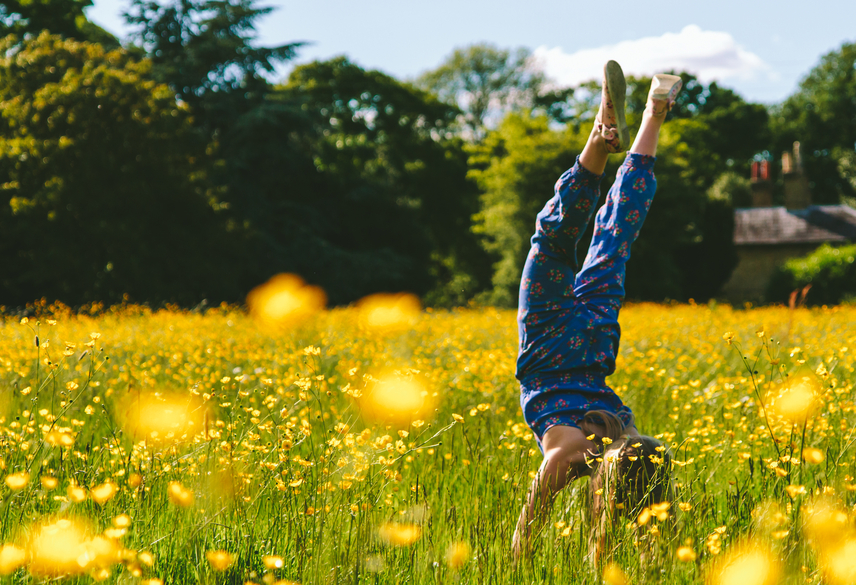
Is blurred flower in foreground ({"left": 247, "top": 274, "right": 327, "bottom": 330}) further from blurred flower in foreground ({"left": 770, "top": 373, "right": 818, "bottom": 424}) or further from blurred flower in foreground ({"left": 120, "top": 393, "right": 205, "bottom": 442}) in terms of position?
blurred flower in foreground ({"left": 770, "top": 373, "right": 818, "bottom": 424})

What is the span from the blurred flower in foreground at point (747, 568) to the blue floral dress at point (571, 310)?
648 millimetres

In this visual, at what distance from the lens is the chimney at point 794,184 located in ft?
95.3

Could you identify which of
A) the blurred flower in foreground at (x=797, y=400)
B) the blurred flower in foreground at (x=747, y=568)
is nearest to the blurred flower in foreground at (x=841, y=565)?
the blurred flower in foreground at (x=747, y=568)

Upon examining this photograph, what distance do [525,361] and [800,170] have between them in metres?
31.3

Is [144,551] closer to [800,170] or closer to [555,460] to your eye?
[555,460]

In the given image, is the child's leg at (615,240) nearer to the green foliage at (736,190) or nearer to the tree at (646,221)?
the tree at (646,221)

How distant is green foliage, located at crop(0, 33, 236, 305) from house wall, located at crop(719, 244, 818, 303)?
21776mm

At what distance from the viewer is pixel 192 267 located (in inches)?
676

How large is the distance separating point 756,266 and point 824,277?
7766 mm

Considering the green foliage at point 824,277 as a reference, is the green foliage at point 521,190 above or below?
above

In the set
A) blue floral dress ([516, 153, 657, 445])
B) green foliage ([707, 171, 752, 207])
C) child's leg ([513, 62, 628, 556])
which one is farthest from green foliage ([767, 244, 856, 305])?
child's leg ([513, 62, 628, 556])

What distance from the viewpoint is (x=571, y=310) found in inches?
97.2

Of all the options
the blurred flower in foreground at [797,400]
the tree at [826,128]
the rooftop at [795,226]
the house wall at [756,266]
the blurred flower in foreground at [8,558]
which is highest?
the tree at [826,128]

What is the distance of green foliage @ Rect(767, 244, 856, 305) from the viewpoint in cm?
2055
